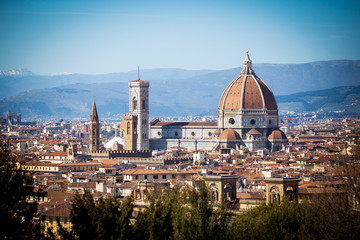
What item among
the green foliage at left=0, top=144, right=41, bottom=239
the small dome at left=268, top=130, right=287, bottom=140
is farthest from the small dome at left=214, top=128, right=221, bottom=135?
the green foliage at left=0, top=144, right=41, bottom=239

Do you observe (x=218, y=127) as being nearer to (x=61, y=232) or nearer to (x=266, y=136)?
(x=266, y=136)

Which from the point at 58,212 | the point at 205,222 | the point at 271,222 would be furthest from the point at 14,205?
the point at 271,222

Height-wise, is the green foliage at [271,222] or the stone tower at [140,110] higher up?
the stone tower at [140,110]

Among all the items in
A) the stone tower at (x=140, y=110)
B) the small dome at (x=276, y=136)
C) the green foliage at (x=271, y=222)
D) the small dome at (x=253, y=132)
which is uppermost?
the stone tower at (x=140, y=110)

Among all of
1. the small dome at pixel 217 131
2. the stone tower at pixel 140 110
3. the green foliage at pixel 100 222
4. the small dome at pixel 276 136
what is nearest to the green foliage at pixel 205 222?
the green foliage at pixel 100 222

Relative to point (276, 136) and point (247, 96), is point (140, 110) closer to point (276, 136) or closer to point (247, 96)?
point (247, 96)

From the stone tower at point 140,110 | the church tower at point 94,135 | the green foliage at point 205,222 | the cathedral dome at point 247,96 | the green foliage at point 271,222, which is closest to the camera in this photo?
the green foliage at point 205,222

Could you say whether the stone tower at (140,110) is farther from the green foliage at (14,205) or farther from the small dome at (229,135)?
the green foliage at (14,205)
